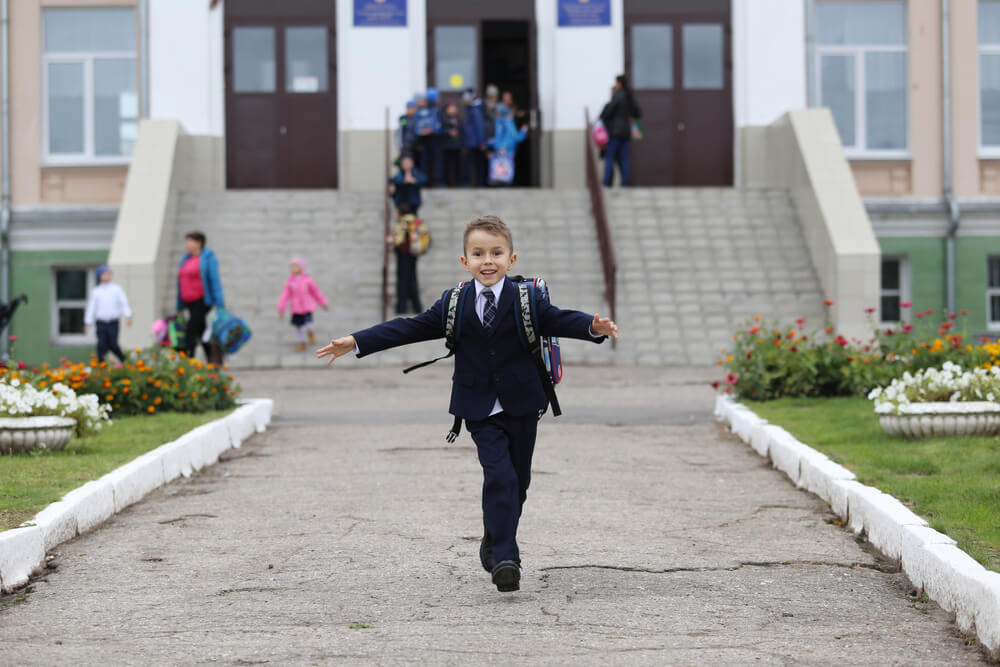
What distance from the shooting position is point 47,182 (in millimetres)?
24344

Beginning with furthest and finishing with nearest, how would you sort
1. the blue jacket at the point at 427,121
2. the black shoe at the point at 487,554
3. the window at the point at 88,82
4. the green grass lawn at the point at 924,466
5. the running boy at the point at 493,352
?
the window at the point at 88,82
the blue jacket at the point at 427,121
the green grass lawn at the point at 924,466
the running boy at the point at 493,352
the black shoe at the point at 487,554

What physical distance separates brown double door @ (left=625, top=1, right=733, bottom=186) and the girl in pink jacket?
863 cm

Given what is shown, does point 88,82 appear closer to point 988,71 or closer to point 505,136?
point 505,136

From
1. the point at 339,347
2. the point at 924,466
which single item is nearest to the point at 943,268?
the point at 924,466

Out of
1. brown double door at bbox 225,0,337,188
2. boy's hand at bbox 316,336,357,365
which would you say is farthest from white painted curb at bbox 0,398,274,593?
brown double door at bbox 225,0,337,188

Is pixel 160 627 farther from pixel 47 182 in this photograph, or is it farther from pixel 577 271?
→ pixel 47 182

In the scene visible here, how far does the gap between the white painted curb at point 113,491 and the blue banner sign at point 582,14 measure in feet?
47.4

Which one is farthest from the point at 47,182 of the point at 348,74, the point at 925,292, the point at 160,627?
the point at 160,627

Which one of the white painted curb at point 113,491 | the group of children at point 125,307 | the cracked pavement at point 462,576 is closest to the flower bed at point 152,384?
the white painted curb at point 113,491

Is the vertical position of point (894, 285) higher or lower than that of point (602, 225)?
lower

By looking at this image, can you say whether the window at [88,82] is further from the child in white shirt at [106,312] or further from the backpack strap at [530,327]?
the backpack strap at [530,327]

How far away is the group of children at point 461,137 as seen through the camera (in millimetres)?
22998

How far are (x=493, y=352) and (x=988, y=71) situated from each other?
21400 mm

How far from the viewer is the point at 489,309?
6.04 meters
